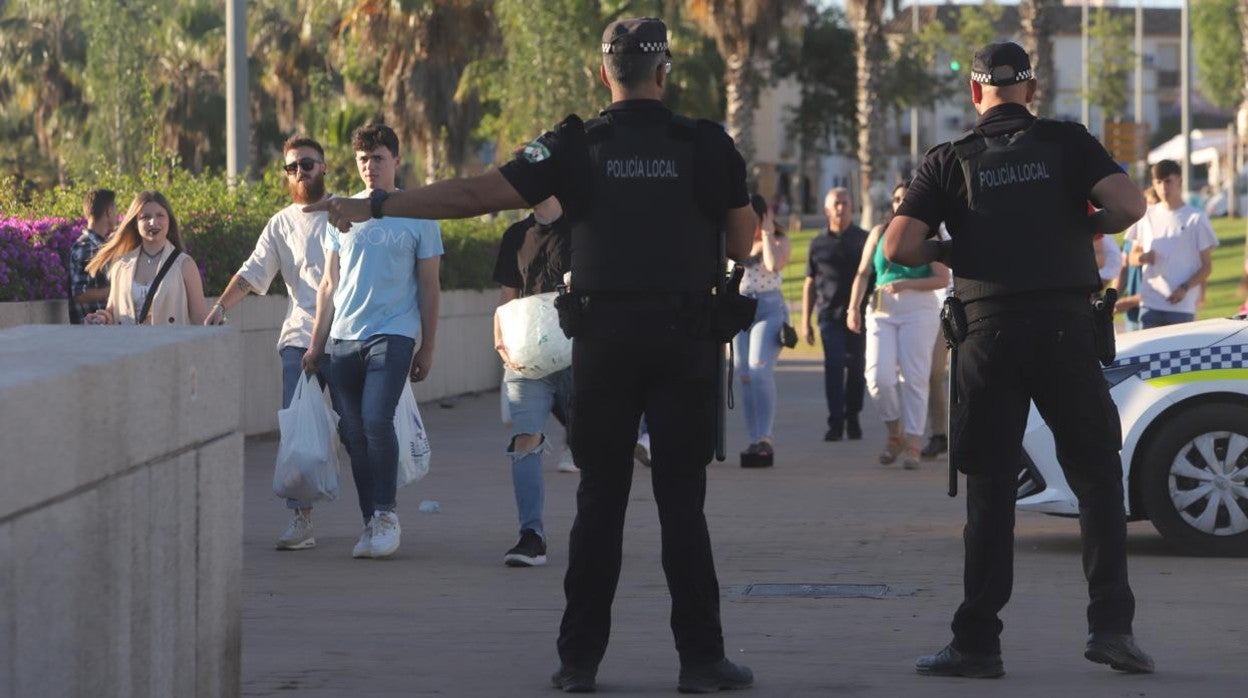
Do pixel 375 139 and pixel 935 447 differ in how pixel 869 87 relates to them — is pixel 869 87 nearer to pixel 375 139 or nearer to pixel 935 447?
pixel 935 447

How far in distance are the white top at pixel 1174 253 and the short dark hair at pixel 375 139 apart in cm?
658

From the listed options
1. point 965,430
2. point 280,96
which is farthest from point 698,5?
point 965,430

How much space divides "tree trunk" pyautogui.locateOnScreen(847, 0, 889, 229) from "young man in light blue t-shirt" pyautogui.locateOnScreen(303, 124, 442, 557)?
3270 cm

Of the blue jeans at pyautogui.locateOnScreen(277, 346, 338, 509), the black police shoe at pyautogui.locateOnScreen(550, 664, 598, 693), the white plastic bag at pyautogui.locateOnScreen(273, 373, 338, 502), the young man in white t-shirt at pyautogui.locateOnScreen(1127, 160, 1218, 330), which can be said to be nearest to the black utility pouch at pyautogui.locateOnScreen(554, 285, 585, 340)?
the black police shoe at pyautogui.locateOnScreen(550, 664, 598, 693)

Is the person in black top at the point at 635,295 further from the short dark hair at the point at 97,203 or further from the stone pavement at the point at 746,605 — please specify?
the short dark hair at the point at 97,203

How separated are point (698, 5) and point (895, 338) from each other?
2542cm

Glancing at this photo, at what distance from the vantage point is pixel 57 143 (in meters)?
54.0

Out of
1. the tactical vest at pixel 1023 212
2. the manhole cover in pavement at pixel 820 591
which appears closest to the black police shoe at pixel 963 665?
the tactical vest at pixel 1023 212

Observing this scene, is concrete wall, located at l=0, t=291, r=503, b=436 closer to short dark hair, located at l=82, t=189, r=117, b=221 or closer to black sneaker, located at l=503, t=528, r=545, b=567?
short dark hair, located at l=82, t=189, r=117, b=221

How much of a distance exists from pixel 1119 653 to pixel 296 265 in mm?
4565

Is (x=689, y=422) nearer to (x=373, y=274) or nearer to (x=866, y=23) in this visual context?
(x=373, y=274)

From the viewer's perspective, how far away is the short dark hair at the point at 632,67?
20.5ft

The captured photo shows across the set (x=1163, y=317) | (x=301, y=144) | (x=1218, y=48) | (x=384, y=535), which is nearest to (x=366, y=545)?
(x=384, y=535)

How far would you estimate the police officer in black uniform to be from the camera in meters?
6.49
